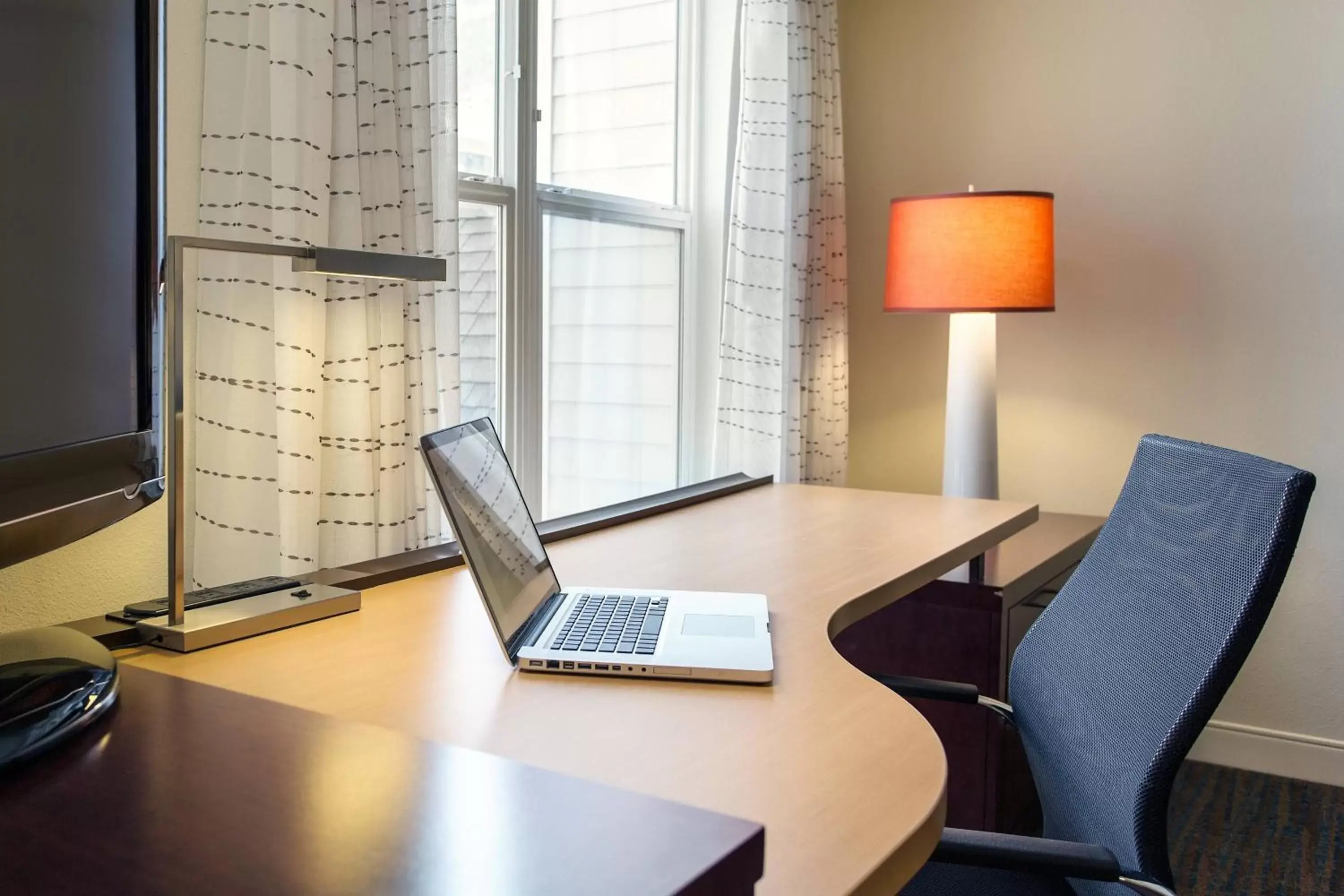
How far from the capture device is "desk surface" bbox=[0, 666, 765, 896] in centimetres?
49

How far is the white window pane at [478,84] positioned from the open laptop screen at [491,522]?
92 centimetres

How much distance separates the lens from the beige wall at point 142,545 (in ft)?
4.21

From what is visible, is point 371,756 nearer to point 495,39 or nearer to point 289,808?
point 289,808

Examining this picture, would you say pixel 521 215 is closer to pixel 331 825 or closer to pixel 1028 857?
pixel 1028 857

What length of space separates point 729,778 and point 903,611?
1.39 metres

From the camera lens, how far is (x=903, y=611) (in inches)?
87.6

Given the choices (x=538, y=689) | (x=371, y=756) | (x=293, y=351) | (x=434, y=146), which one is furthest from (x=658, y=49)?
(x=371, y=756)

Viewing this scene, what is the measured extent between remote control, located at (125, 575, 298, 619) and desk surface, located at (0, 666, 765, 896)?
0.58 m

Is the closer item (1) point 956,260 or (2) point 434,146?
(2) point 434,146

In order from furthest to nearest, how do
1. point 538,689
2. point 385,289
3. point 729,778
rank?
1. point 385,289
2. point 538,689
3. point 729,778

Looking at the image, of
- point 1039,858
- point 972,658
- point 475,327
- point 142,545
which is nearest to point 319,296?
point 142,545

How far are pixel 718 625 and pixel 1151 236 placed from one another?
2150 millimetres

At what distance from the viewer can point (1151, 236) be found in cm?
292

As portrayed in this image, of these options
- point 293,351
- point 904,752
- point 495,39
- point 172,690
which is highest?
point 495,39
